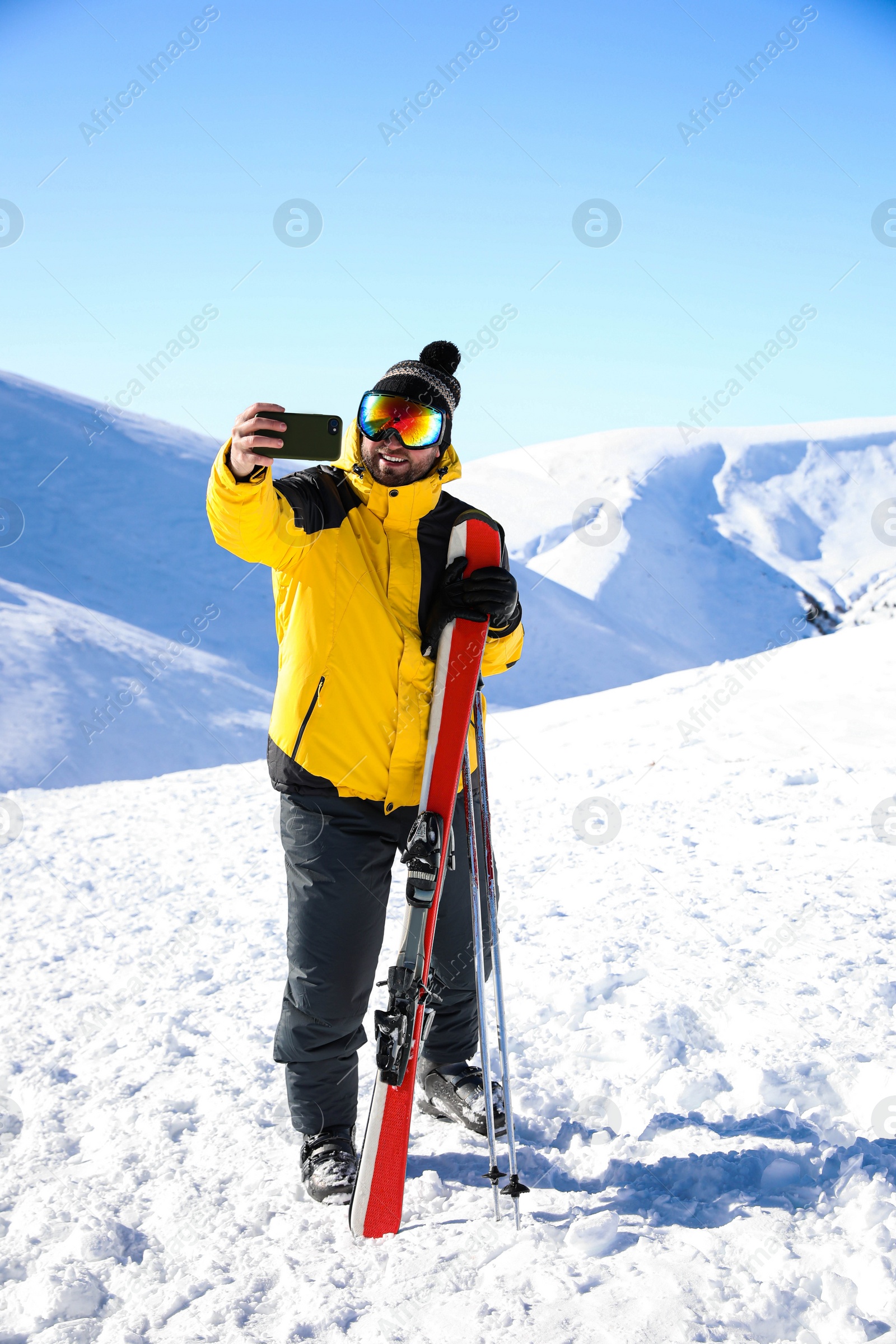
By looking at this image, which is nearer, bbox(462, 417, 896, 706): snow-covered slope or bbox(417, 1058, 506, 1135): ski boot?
bbox(417, 1058, 506, 1135): ski boot

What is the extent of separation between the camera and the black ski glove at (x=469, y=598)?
2.36 meters

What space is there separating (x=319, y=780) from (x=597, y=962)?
1867 millimetres

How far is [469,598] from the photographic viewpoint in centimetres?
235

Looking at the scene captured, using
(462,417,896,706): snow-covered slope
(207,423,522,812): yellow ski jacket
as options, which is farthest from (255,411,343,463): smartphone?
(462,417,896,706): snow-covered slope

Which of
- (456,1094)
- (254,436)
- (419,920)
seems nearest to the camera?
(254,436)

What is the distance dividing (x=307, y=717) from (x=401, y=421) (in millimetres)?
859

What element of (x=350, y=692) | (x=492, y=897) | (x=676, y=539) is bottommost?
(x=492, y=897)

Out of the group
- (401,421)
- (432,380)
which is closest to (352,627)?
(401,421)

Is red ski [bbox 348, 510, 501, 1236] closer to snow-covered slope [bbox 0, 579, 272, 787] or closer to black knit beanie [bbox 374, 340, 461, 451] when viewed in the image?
black knit beanie [bbox 374, 340, 461, 451]

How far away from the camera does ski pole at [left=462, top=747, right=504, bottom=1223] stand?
2184 mm

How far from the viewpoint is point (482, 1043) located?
2.30 m

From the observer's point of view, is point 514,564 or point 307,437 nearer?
point 307,437

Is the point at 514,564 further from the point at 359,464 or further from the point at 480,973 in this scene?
the point at 480,973

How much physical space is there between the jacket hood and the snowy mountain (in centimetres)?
1107
